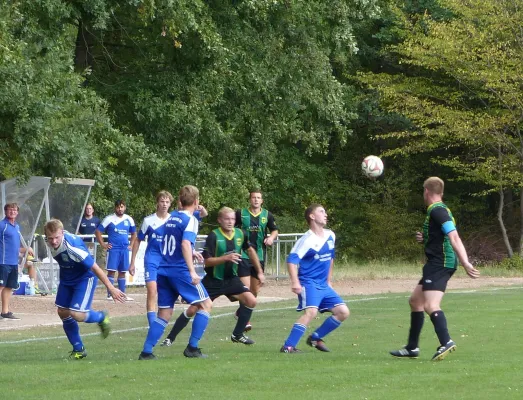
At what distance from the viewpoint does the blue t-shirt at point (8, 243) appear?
682 inches

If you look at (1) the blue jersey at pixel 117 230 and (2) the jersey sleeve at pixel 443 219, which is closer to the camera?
(2) the jersey sleeve at pixel 443 219

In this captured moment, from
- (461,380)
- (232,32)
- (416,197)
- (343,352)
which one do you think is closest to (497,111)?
(416,197)

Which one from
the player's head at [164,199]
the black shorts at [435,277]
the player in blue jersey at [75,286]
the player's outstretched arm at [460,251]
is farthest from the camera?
the player's head at [164,199]

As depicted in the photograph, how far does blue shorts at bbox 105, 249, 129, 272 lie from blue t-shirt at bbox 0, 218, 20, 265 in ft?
12.4

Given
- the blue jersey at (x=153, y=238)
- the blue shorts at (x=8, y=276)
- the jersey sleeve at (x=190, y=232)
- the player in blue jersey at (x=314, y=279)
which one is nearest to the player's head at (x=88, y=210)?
the blue shorts at (x=8, y=276)

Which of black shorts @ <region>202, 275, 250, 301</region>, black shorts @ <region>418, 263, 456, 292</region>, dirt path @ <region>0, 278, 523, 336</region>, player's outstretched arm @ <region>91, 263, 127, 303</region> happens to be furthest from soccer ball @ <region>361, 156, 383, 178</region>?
player's outstretched arm @ <region>91, 263, 127, 303</region>

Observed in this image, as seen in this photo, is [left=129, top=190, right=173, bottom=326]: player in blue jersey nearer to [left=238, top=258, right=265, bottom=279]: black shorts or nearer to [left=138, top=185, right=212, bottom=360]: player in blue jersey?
[left=138, top=185, right=212, bottom=360]: player in blue jersey

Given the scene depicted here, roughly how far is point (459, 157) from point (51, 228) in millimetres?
30849

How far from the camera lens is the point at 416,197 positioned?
141ft

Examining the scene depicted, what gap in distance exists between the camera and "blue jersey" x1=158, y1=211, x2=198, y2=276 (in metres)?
10.9

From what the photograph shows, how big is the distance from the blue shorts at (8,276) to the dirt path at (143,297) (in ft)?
2.03

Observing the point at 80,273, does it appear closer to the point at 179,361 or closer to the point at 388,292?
the point at 179,361

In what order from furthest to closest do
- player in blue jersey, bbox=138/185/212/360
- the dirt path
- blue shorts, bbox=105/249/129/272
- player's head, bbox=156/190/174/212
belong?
1. blue shorts, bbox=105/249/129/272
2. the dirt path
3. player's head, bbox=156/190/174/212
4. player in blue jersey, bbox=138/185/212/360

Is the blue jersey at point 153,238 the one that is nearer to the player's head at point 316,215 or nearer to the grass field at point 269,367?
the grass field at point 269,367
